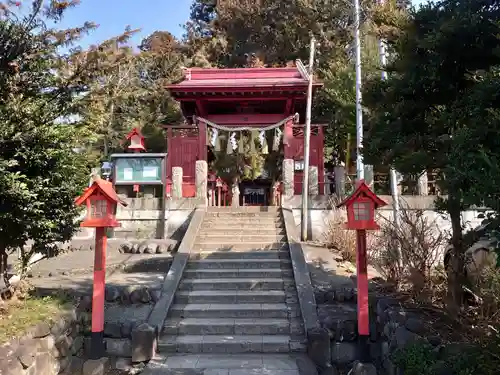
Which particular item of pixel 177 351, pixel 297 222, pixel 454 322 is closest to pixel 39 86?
pixel 177 351

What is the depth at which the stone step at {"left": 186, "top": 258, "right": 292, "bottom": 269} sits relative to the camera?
316 inches

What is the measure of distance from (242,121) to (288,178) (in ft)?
10.4

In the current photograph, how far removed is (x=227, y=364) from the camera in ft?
16.6

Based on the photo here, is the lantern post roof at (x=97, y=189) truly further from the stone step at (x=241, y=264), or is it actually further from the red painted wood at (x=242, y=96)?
the red painted wood at (x=242, y=96)

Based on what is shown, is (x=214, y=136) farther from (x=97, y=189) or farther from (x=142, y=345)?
(x=142, y=345)

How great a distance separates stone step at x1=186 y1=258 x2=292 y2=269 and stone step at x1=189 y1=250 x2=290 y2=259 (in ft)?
0.90

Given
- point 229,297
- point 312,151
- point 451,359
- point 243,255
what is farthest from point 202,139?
point 451,359

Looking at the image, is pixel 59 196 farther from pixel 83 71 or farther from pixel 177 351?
pixel 177 351

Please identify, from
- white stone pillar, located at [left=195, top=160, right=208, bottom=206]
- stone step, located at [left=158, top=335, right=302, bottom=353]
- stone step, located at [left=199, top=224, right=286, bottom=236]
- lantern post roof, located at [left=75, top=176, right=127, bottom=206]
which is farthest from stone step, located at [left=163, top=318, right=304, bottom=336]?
white stone pillar, located at [left=195, top=160, right=208, bottom=206]

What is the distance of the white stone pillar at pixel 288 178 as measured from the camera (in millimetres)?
12258

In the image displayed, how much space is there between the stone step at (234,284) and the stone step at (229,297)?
0.26 m

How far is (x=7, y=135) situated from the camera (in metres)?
4.51

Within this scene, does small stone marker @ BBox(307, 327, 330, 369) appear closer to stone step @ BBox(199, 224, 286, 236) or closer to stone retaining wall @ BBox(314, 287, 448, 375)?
stone retaining wall @ BBox(314, 287, 448, 375)

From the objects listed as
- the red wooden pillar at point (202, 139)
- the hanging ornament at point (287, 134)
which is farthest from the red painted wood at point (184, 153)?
the hanging ornament at point (287, 134)
